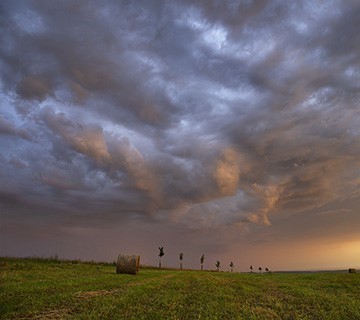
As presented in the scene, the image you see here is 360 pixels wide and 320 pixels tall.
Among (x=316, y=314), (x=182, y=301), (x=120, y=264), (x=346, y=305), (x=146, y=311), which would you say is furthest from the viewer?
(x=120, y=264)

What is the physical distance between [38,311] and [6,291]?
6.69 meters

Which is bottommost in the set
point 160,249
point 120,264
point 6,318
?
point 6,318

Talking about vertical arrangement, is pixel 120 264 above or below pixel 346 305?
above

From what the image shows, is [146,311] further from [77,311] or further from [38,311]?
[38,311]

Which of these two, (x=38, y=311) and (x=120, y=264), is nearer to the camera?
(x=38, y=311)

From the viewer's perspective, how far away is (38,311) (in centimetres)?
1289

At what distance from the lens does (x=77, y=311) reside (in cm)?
1305

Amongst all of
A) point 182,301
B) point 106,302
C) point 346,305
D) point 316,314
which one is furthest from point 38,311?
point 346,305

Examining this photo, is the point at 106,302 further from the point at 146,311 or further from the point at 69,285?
the point at 69,285

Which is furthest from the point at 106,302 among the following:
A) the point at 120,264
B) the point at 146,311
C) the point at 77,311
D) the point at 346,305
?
the point at 120,264

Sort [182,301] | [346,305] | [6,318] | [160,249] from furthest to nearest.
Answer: [160,249], [346,305], [182,301], [6,318]

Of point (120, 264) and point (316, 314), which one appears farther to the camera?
point (120, 264)

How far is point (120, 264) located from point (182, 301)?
91.7 ft

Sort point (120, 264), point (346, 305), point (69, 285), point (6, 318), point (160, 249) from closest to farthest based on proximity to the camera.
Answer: point (6, 318) → point (346, 305) → point (69, 285) → point (120, 264) → point (160, 249)
